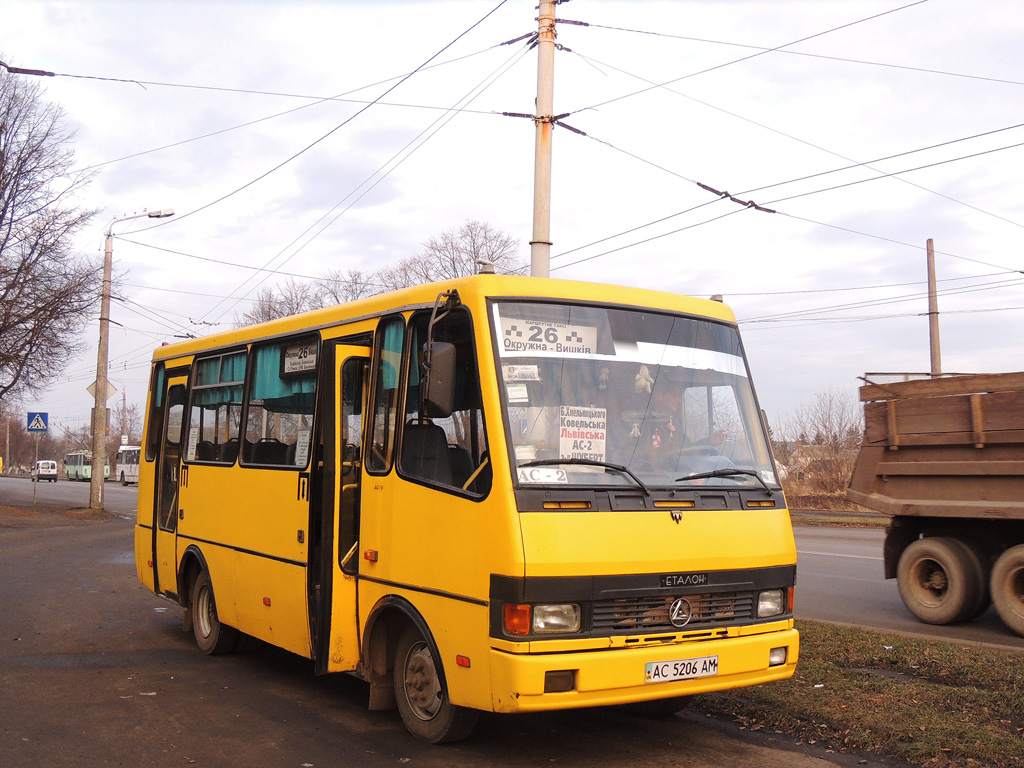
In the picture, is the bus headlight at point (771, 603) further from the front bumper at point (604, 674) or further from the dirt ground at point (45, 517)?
the dirt ground at point (45, 517)

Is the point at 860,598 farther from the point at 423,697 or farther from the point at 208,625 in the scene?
the point at 423,697

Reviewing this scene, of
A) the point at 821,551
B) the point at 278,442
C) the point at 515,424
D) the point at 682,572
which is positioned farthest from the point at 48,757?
the point at 821,551

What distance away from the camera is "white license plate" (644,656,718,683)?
526 cm

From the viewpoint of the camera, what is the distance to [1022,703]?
6.30 meters

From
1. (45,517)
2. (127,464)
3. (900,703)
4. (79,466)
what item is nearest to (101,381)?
(45,517)

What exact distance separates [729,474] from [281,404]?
145 inches

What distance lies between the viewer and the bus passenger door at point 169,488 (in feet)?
32.4

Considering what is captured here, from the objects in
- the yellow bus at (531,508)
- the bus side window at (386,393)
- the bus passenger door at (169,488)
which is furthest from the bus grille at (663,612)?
the bus passenger door at (169,488)

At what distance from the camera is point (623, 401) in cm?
579

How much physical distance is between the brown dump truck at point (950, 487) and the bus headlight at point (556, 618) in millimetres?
6223

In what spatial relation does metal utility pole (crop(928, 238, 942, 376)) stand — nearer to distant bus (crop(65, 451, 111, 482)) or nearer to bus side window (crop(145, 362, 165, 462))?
bus side window (crop(145, 362, 165, 462))

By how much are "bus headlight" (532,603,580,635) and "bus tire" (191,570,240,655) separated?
4.67 metres

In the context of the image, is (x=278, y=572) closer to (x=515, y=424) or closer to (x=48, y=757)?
(x=48, y=757)

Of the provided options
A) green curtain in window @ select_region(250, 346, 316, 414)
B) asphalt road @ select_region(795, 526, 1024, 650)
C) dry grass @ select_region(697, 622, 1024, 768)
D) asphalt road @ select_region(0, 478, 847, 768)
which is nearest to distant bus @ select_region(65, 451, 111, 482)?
asphalt road @ select_region(795, 526, 1024, 650)
